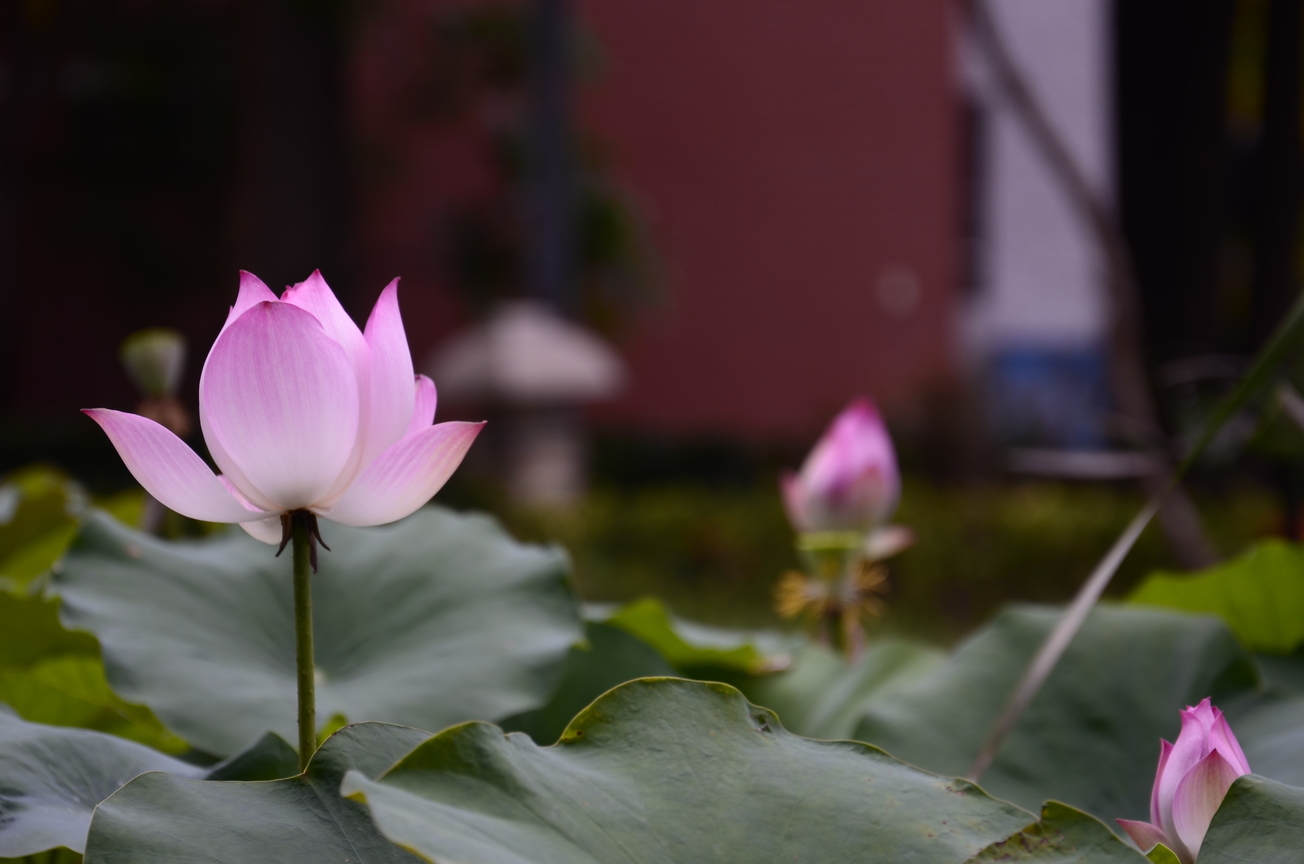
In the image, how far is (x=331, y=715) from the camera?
0.63 m

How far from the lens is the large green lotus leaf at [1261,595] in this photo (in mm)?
814

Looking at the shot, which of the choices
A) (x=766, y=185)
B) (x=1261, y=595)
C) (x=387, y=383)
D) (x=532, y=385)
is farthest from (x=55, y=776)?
(x=766, y=185)

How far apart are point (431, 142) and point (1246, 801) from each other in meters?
10.6

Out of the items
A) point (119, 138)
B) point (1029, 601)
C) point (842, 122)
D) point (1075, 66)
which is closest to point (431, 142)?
point (119, 138)

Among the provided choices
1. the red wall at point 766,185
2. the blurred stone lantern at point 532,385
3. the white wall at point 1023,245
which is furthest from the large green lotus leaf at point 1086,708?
the white wall at point 1023,245

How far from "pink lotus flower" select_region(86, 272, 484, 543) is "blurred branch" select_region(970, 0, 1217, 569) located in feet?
2.65

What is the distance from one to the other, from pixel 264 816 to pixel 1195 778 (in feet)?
1.28

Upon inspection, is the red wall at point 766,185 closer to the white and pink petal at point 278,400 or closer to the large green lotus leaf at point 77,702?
the large green lotus leaf at point 77,702

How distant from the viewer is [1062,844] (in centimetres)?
44

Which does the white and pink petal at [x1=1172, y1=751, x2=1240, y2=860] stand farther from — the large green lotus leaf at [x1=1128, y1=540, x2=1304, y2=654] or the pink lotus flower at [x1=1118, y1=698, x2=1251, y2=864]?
the large green lotus leaf at [x1=1128, y1=540, x2=1304, y2=654]

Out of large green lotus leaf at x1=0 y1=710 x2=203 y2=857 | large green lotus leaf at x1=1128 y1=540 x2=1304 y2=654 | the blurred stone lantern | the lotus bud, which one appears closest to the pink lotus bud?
large green lotus leaf at x1=1128 y1=540 x2=1304 y2=654

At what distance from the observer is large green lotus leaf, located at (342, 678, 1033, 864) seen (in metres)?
0.43

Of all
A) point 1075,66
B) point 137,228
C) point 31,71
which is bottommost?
point 137,228

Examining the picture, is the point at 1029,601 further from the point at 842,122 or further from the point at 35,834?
the point at 842,122
